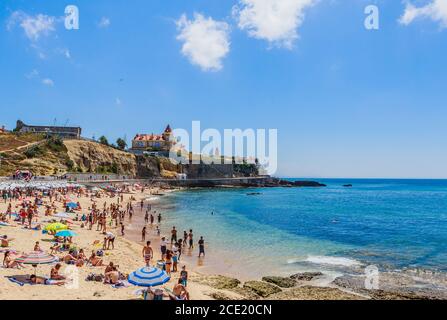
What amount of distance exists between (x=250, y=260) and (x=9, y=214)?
18.0m

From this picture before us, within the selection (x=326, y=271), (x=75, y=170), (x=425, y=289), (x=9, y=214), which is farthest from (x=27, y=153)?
(x=425, y=289)

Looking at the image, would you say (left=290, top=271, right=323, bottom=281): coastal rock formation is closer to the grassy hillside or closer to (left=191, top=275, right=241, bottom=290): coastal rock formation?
(left=191, top=275, right=241, bottom=290): coastal rock formation

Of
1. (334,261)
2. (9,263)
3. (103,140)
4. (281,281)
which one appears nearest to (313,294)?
(281,281)

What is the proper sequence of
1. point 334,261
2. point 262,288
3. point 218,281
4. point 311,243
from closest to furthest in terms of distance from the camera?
point 262,288 → point 218,281 → point 334,261 → point 311,243

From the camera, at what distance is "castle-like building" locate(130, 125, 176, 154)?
11550cm

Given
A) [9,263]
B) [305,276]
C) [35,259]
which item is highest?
[35,259]

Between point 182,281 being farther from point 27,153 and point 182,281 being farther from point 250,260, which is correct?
point 27,153

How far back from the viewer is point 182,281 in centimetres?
1266

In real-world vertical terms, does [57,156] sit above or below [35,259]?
above

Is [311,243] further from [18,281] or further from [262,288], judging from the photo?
[18,281]

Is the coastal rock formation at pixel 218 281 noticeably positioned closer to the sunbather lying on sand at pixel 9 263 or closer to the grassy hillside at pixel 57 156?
the sunbather lying on sand at pixel 9 263

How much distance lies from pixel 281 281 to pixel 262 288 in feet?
5.12

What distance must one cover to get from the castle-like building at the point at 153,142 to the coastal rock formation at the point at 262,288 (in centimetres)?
10172

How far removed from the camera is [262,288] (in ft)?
45.2
